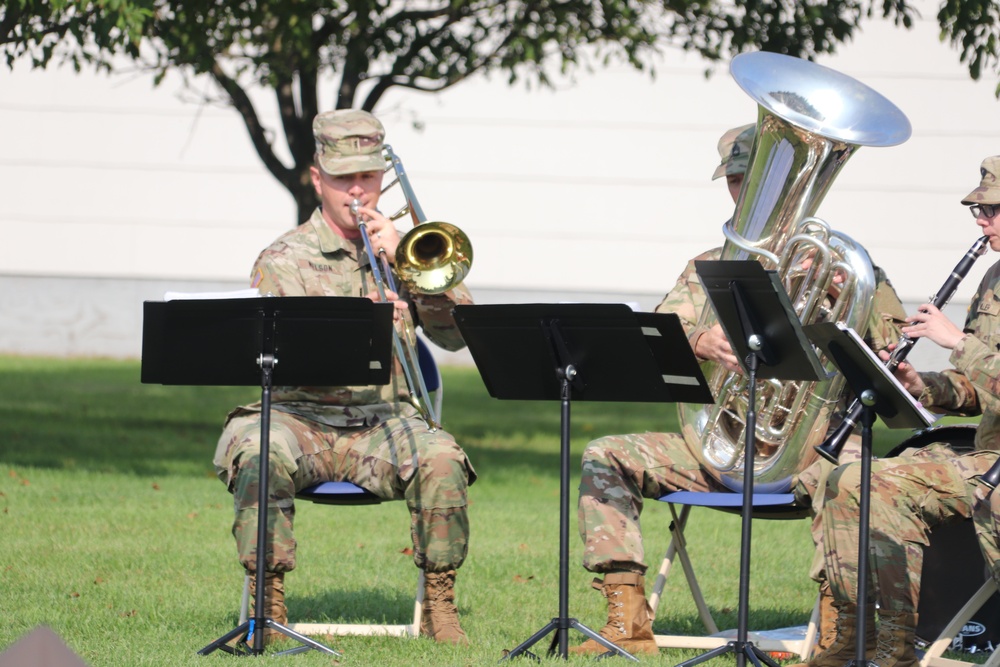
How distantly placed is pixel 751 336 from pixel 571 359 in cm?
65

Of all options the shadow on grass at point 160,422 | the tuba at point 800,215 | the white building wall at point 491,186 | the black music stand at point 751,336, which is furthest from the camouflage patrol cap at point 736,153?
the white building wall at point 491,186

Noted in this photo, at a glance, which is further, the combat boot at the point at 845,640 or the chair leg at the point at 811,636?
the chair leg at the point at 811,636

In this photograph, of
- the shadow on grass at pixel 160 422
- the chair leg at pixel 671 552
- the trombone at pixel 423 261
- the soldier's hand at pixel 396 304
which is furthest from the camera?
the shadow on grass at pixel 160 422

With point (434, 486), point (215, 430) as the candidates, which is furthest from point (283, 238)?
point (215, 430)

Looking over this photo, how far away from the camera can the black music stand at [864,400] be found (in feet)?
13.7

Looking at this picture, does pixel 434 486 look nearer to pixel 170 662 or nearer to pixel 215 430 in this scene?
pixel 170 662

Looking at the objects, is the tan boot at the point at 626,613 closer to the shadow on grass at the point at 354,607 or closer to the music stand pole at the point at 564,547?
the music stand pole at the point at 564,547

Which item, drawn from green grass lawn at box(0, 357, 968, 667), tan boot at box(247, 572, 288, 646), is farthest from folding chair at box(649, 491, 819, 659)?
tan boot at box(247, 572, 288, 646)

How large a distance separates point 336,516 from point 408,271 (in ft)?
11.5

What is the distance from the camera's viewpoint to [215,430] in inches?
483

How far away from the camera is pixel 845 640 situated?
15.7 ft

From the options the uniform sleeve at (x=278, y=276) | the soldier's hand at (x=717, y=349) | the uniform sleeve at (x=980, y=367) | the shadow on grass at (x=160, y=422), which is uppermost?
the uniform sleeve at (x=980, y=367)

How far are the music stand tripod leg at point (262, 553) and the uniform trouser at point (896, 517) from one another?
1688 millimetres

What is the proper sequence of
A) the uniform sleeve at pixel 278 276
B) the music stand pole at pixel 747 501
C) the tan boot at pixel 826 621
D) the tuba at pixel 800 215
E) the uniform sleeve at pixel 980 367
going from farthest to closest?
the uniform sleeve at pixel 278 276, the tan boot at pixel 826 621, the tuba at pixel 800 215, the uniform sleeve at pixel 980 367, the music stand pole at pixel 747 501
